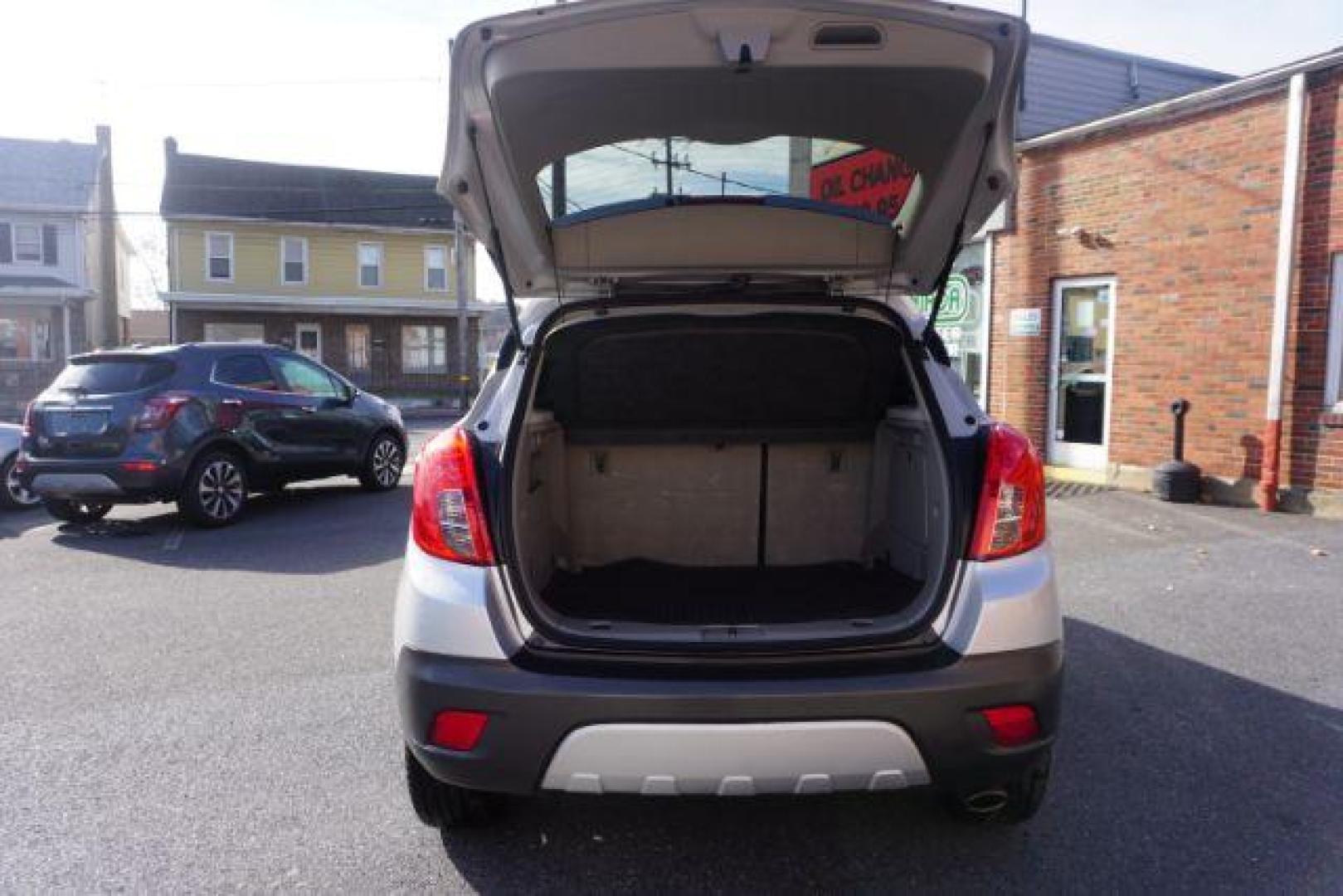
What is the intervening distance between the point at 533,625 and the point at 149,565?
17.8 ft

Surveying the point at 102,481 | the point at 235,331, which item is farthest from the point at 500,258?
the point at 235,331

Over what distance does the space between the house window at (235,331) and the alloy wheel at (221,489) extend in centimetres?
2372

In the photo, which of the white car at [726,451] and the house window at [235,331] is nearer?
the white car at [726,451]

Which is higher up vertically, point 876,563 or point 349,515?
point 876,563

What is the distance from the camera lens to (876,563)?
3.58 meters

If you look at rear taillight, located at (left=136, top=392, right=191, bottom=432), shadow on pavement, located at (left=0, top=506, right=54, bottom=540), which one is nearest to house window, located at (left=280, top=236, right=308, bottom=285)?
shadow on pavement, located at (left=0, top=506, right=54, bottom=540)

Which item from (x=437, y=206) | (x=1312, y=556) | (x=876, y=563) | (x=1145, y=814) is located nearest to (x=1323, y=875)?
(x=1145, y=814)

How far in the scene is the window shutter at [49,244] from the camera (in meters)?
28.4

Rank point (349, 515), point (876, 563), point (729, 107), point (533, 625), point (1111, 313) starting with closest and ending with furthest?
point (533, 625), point (729, 107), point (876, 563), point (349, 515), point (1111, 313)

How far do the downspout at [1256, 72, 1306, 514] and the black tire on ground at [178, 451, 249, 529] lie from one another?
9052 mm

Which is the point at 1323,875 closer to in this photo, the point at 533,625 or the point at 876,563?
the point at 876,563

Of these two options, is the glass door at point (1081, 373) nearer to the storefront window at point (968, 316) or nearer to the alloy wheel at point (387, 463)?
the storefront window at point (968, 316)

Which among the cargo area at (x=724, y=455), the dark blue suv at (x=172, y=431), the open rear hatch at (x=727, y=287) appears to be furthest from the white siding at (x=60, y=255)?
the open rear hatch at (x=727, y=287)

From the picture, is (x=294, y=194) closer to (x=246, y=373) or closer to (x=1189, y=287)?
(x=246, y=373)
